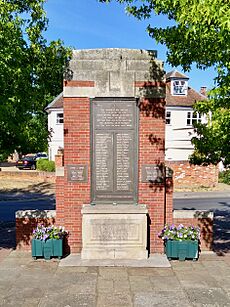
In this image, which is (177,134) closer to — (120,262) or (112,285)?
(120,262)

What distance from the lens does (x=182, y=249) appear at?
8109 millimetres

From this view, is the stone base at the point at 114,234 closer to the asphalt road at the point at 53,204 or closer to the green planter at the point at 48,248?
the green planter at the point at 48,248

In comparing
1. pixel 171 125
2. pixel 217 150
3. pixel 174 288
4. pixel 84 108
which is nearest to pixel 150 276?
pixel 174 288

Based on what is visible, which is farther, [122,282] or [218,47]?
[122,282]

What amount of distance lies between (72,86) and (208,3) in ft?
14.6

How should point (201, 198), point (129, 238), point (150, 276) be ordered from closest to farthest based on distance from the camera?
point (150, 276) < point (129, 238) < point (201, 198)

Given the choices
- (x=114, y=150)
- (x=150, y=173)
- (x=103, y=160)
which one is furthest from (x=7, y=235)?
(x=150, y=173)

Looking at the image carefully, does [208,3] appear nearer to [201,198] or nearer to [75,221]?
[75,221]

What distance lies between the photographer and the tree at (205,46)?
497cm

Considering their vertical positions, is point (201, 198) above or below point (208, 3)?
below

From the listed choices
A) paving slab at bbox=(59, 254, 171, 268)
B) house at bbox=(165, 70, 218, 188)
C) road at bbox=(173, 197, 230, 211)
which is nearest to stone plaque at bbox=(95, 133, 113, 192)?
paving slab at bbox=(59, 254, 171, 268)

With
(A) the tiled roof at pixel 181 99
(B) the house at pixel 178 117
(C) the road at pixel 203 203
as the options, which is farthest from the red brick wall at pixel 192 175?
(A) the tiled roof at pixel 181 99

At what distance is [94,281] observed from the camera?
267 inches

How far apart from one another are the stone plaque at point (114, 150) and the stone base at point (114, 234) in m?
0.47
